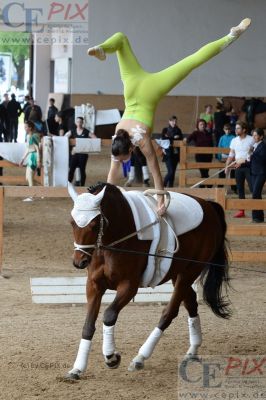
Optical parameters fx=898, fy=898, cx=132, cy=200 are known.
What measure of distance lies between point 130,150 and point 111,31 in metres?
22.5

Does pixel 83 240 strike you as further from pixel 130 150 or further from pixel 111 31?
pixel 111 31

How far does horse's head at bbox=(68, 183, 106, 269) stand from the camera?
6.37 meters

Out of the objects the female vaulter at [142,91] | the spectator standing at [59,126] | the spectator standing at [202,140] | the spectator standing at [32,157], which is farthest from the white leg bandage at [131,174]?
the female vaulter at [142,91]

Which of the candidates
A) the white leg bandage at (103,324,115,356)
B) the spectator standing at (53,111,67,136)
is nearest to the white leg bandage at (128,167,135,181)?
the spectator standing at (53,111,67,136)

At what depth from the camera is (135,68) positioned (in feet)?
24.3

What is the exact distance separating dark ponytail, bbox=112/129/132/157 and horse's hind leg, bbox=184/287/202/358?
129 cm

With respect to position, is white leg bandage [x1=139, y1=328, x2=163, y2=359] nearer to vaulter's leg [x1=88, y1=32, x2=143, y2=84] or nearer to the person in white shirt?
vaulter's leg [x1=88, y1=32, x2=143, y2=84]

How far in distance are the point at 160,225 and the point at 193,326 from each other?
950 mm

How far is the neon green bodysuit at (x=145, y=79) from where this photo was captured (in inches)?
291

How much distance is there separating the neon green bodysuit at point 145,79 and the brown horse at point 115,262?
0.95 meters

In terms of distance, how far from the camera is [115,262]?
6691 mm

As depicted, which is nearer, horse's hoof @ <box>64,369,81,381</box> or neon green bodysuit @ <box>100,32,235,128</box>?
horse's hoof @ <box>64,369,81,381</box>

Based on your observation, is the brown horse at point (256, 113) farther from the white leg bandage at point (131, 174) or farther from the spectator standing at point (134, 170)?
the white leg bandage at point (131, 174)

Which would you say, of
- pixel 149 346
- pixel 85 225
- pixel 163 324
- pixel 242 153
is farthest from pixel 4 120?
pixel 85 225
